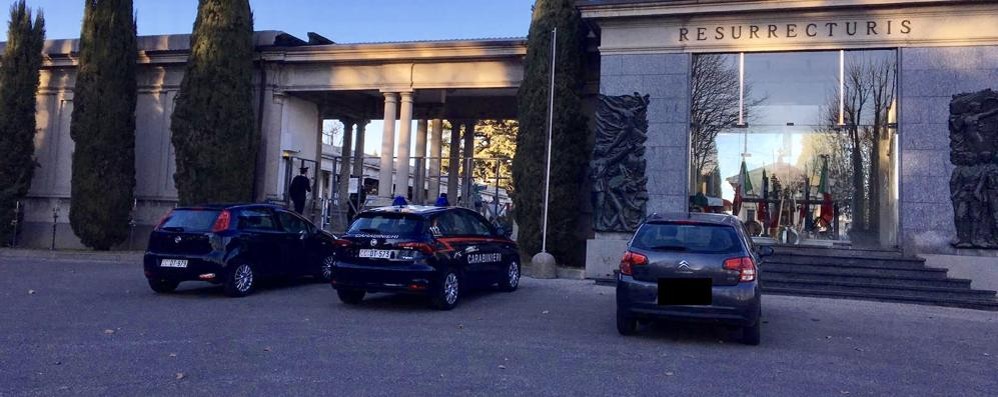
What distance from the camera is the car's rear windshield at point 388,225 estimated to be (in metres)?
10.1

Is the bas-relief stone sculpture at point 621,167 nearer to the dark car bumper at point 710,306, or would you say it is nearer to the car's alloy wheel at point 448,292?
the car's alloy wheel at point 448,292

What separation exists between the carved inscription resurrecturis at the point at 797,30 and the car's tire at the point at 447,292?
8.20 m

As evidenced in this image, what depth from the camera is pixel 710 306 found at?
7.83 metres

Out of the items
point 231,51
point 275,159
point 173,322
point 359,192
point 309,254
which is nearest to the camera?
point 173,322

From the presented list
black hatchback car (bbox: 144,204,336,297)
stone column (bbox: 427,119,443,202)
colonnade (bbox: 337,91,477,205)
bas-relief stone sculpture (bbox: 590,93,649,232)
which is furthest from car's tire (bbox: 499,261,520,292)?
stone column (bbox: 427,119,443,202)

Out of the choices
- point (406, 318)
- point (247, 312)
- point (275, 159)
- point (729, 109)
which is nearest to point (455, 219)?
point (406, 318)

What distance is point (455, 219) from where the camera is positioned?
36.2ft

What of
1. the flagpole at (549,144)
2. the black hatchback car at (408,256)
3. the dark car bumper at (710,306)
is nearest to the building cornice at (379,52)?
the flagpole at (549,144)

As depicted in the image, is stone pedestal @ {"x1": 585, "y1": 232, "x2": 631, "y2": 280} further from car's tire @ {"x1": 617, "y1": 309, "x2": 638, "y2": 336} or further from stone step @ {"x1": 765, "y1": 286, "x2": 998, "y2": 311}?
car's tire @ {"x1": 617, "y1": 309, "x2": 638, "y2": 336}

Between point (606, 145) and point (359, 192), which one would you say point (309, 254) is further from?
point (359, 192)

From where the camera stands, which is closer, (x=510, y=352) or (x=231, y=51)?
(x=510, y=352)

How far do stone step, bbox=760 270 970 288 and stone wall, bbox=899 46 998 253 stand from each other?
87 centimetres

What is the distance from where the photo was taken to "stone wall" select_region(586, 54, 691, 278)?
15438 millimetres

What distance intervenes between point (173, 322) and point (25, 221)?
16.4 metres
